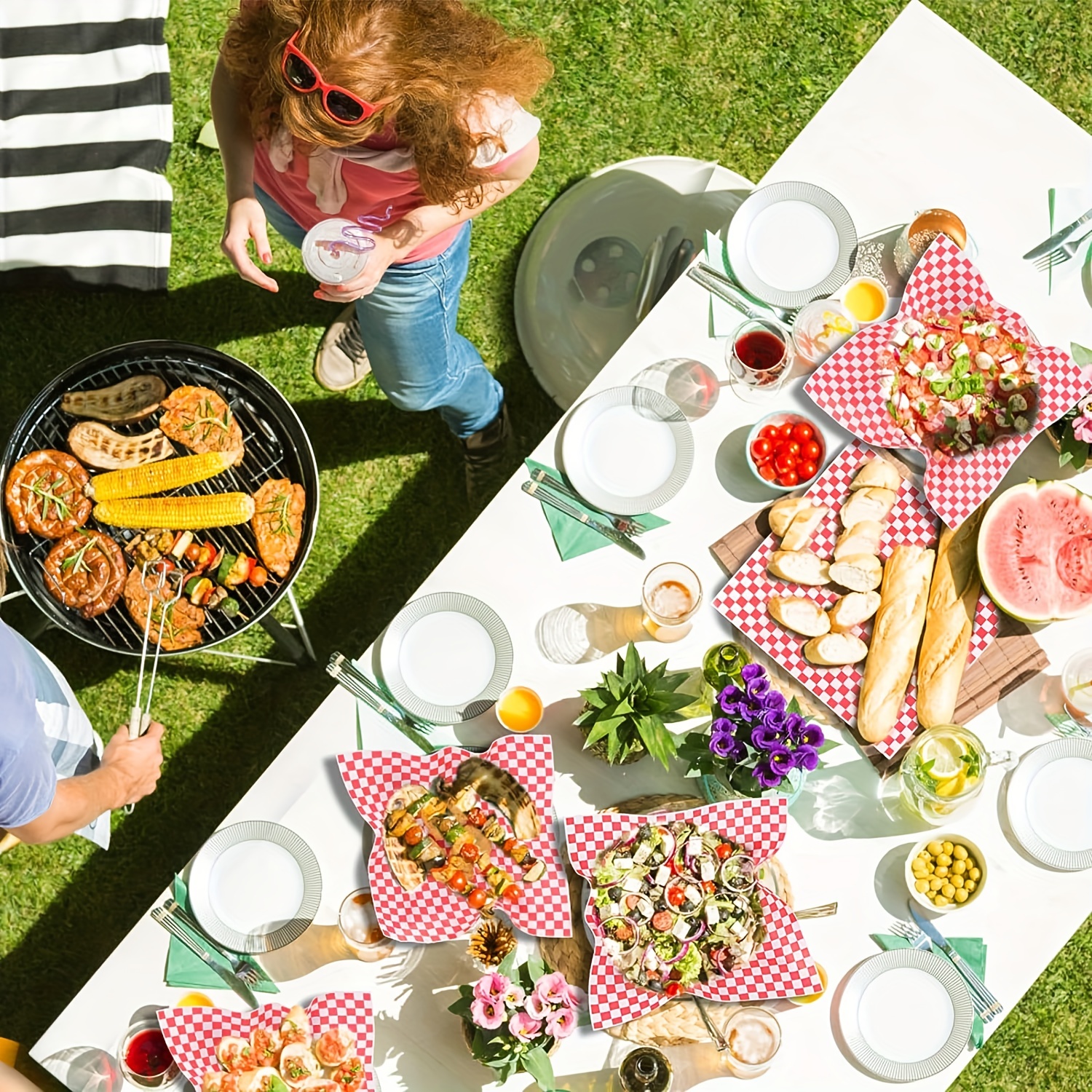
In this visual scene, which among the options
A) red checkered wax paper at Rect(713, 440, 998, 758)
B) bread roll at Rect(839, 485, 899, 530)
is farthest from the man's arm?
bread roll at Rect(839, 485, 899, 530)

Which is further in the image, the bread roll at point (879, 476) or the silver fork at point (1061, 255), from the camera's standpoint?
the silver fork at point (1061, 255)

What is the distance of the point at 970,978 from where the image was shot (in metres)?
2.74

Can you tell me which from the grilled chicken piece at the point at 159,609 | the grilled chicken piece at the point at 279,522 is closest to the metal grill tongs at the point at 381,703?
the grilled chicken piece at the point at 279,522

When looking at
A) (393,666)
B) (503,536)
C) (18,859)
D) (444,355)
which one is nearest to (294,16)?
(444,355)

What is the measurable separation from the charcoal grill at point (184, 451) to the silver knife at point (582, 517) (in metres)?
0.75

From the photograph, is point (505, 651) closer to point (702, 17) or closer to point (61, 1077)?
point (61, 1077)

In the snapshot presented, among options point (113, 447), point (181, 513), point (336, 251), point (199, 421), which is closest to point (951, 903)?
point (336, 251)

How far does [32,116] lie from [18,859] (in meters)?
3.04

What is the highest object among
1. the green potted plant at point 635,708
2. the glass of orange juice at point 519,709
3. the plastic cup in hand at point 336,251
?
the plastic cup in hand at point 336,251

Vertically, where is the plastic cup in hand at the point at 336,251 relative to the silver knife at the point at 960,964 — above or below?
above

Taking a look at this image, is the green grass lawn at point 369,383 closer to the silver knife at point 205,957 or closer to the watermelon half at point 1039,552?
the silver knife at point 205,957

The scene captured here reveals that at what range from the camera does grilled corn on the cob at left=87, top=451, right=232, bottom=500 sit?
3.22 metres

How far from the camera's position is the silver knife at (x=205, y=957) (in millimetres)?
2725

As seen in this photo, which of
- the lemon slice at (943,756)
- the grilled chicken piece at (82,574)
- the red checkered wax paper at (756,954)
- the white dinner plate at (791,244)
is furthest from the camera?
the grilled chicken piece at (82,574)
